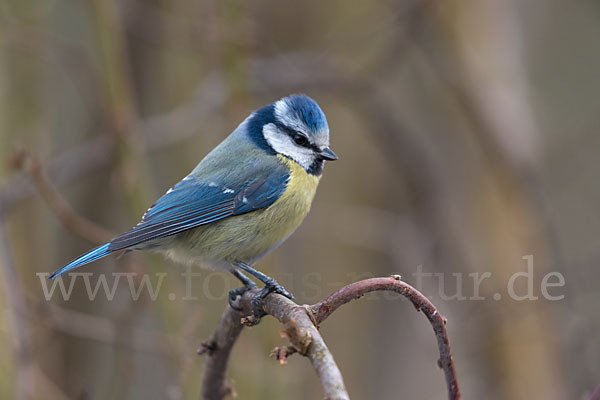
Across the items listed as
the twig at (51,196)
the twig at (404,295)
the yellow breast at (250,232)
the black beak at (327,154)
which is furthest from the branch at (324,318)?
the twig at (51,196)

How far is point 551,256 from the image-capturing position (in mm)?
4234

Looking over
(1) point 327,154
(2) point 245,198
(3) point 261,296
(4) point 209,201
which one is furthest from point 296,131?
(3) point 261,296

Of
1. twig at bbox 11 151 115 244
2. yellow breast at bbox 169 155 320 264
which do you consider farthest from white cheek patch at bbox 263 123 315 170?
twig at bbox 11 151 115 244

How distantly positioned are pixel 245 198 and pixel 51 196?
843 millimetres

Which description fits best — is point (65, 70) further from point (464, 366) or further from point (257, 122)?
point (464, 366)

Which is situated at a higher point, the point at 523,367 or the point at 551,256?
the point at 551,256

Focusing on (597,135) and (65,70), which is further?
(597,135)

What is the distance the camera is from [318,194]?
5254mm

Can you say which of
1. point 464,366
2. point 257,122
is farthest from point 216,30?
point 464,366

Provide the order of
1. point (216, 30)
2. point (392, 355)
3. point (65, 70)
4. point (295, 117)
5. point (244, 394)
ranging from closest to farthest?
1. point (295, 117)
2. point (244, 394)
3. point (216, 30)
4. point (65, 70)
5. point (392, 355)

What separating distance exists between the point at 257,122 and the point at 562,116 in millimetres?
4514

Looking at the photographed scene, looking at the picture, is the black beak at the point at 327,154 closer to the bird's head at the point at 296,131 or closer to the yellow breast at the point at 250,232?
the bird's head at the point at 296,131

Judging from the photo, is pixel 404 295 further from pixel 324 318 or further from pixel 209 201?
pixel 209 201

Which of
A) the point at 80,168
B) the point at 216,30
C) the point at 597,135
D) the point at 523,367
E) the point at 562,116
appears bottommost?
the point at 523,367
